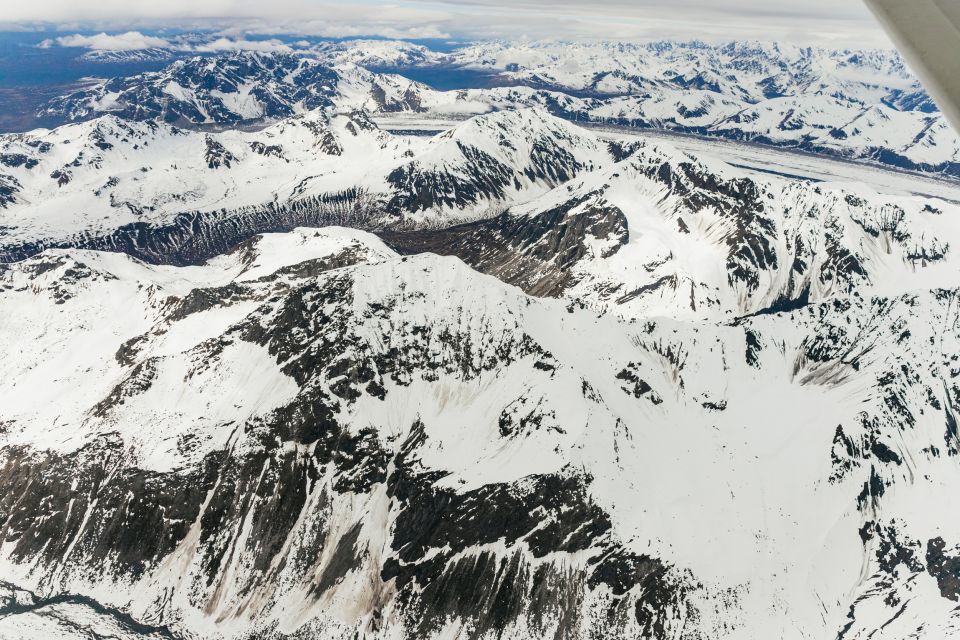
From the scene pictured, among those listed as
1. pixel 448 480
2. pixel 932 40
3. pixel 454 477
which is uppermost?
pixel 932 40

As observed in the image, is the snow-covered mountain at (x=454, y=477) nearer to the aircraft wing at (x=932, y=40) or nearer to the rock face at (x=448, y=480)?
the rock face at (x=448, y=480)

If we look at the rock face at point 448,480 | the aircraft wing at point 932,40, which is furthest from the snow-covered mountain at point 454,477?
the aircraft wing at point 932,40

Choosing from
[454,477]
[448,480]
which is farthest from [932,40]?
[448,480]

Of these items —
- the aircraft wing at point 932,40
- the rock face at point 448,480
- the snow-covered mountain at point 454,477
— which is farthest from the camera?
the snow-covered mountain at point 454,477

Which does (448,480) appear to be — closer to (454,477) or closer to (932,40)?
(454,477)

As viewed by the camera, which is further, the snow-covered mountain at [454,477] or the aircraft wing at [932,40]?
the snow-covered mountain at [454,477]

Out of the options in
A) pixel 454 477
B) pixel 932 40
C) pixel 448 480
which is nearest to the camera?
pixel 932 40

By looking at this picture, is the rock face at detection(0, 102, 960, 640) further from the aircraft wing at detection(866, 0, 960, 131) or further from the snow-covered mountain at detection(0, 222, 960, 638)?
the aircraft wing at detection(866, 0, 960, 131)

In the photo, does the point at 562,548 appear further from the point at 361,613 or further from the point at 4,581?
the point at 4,581

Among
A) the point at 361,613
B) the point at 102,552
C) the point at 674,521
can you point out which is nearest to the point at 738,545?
the point at 674,521
